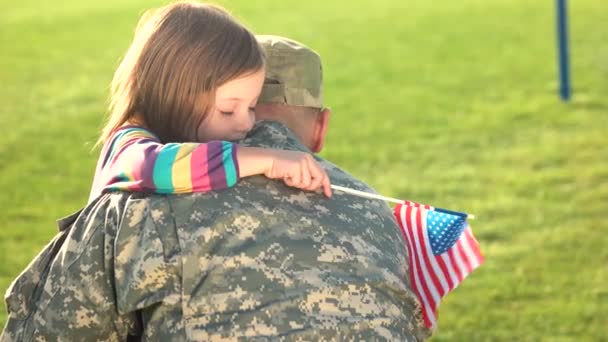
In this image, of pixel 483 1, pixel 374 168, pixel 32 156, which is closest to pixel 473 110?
pixel 374 168

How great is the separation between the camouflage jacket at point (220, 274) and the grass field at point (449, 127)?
9.75ft

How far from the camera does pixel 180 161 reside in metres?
3.24

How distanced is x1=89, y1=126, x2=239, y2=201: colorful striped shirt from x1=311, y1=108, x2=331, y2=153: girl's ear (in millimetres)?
672

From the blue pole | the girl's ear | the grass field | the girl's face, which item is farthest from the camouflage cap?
the blue pole

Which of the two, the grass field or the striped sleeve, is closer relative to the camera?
the striped sleeve

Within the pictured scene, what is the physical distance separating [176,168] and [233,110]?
464 mm

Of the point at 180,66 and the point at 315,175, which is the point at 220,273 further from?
the point at 180,66

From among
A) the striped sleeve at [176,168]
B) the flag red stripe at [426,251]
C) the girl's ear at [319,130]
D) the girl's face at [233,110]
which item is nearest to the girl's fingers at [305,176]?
the striped sleeve at [176,168]

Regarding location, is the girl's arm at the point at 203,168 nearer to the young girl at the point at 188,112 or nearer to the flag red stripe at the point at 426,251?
the young girl at the point at 188,112

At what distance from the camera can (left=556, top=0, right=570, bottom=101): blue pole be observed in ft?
37.6

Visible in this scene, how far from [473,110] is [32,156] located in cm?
409

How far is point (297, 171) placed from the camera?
128 inches

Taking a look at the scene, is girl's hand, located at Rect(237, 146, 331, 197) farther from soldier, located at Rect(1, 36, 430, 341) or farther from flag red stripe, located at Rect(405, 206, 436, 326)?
flag red stripe, located at Rect(405, 206, 436, 326)

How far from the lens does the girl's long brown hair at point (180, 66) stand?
139 inches
